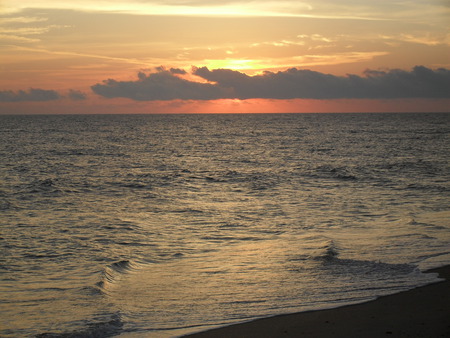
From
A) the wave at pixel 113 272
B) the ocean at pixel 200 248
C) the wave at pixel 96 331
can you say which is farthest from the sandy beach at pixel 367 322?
the wave at pixel 113 272

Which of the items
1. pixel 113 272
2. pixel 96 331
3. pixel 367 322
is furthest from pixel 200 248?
pixel 367 322

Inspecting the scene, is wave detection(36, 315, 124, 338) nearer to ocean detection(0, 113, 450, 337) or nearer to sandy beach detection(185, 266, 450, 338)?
ocean detection(0, 113, 450, 337)

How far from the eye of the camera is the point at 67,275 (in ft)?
38.3

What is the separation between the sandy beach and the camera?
7645mm

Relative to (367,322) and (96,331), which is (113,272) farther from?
(367,322)

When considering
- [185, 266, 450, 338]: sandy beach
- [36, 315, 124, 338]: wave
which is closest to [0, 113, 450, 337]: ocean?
[36, 315, 124, 338]: wave

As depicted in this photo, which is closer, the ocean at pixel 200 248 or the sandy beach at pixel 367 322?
the sandy beach at pixel 367 322

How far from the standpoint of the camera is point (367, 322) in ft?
26.7

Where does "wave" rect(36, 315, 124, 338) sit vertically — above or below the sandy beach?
below

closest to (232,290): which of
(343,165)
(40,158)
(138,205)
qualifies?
(138,205)

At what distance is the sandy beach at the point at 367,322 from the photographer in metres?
7.64

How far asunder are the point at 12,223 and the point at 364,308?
45.7 feet

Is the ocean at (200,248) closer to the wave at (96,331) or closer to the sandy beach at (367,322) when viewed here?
the wave at (96,331)

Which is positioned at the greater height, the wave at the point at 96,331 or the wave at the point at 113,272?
the wave at the point at 96,331
